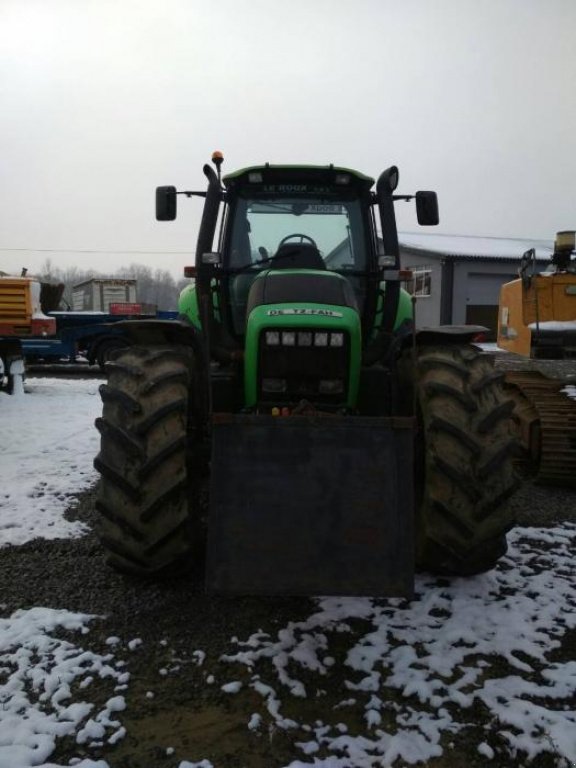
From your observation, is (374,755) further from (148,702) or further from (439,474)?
(439,474)

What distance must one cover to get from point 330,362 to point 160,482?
1.17 m

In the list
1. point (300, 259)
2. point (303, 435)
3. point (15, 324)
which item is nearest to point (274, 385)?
point (303, 435)

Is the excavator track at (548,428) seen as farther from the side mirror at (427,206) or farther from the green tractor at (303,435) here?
the side mirror at (427,206)

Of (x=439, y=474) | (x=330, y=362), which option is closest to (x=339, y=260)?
(x=330, y=362)

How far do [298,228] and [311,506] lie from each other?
97.6 inches

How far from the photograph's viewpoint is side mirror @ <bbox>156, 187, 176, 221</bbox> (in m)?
4.58

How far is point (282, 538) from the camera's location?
281 centimetres

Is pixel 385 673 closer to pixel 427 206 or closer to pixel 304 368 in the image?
pixel 304 368

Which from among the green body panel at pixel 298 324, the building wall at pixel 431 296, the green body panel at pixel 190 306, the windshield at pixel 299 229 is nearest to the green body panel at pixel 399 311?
the windshield at pixel 299 229

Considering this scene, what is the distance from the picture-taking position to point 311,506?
2.84 metres

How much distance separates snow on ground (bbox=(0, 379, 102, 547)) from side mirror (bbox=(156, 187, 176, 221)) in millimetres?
2423

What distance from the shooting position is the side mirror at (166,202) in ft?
15.0

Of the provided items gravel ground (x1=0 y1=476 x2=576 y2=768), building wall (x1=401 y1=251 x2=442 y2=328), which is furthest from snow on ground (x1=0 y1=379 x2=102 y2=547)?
building wall (x1=401 y1=251 x2=442 y2=328)

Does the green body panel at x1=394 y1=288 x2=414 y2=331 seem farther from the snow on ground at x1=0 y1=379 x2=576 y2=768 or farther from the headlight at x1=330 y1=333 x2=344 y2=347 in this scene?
the snow on ground at x1=0 y1=379 x2=576 y2=768
